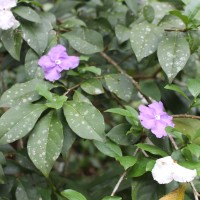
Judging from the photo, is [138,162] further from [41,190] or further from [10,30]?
[10,30]

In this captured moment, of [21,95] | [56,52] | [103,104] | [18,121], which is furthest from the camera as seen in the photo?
[103,104]

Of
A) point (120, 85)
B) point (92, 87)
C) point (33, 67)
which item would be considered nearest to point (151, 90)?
point (120, 85)

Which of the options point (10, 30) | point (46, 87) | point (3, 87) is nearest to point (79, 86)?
point (46, 87)

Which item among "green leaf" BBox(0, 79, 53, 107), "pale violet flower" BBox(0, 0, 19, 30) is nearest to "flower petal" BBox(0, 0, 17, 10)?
"pale violet flower" BBox(0, 0, 19, 30)

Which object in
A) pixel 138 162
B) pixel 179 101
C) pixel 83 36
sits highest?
pixel 83 36

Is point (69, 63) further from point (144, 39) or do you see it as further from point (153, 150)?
point (153, 150)

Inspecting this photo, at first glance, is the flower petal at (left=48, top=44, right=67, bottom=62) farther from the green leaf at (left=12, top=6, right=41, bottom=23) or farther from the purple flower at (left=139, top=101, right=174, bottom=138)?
the purple flower at (left=139, top=101, right=174, bottom=138)

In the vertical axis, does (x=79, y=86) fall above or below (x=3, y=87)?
above
